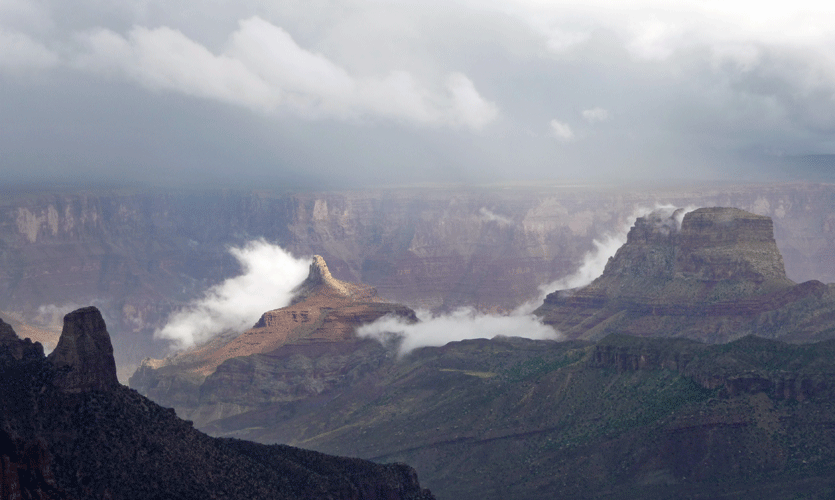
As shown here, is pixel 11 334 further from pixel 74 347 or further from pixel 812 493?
pixel 812 493

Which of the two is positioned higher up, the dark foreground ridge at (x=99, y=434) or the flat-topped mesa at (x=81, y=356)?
the flat-topped mesa at (x=81, y=356)

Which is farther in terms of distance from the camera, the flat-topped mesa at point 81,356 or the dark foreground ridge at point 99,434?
the flat-topped mesa at point 81,356

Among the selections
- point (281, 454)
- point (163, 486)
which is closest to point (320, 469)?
point (281, 454)

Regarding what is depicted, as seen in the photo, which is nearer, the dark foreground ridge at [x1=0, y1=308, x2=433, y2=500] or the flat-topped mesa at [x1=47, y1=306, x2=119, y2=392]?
the dark foreground ridge at [x1=0, y1=308, x2=433, y2=500]

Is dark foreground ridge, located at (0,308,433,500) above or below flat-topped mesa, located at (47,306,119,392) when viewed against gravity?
below
